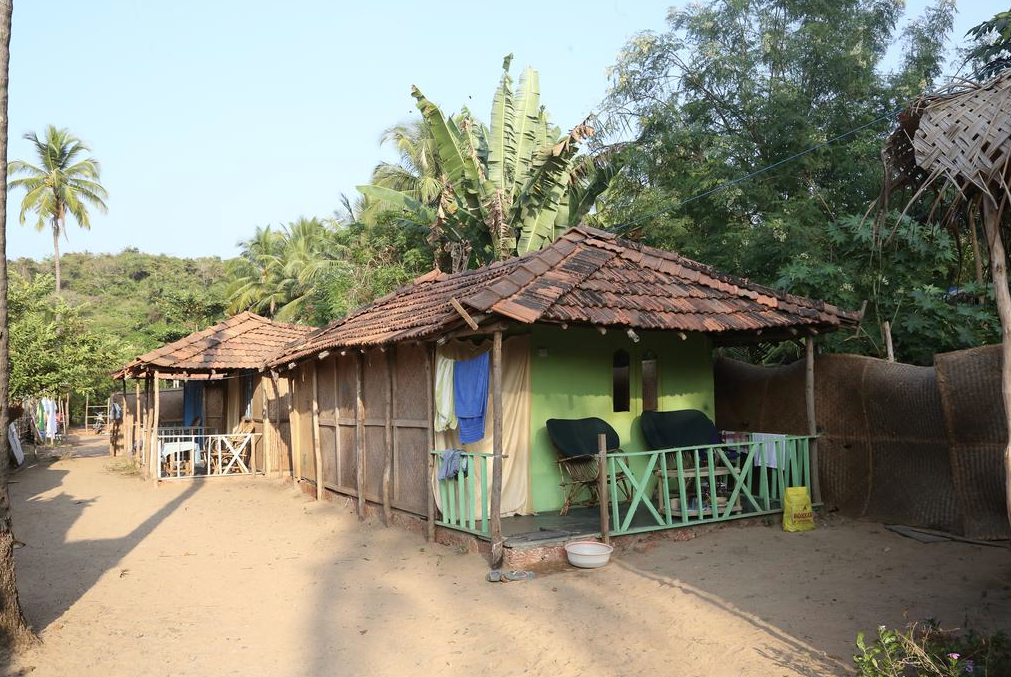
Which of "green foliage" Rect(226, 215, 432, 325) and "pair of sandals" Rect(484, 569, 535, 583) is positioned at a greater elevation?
"green foliage" Rect(226, 215, 432, 325)

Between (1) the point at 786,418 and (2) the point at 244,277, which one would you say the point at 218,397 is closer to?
(1) the point at 786,418

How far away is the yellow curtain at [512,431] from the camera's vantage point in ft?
28.9

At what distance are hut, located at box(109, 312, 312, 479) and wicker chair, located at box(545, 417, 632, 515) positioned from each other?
8.54 m

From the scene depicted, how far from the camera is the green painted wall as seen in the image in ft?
30.0

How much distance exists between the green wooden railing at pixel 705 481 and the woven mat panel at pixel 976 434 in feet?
5.94

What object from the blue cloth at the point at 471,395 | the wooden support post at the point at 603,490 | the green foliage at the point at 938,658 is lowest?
the green foliage at the point at 938,658

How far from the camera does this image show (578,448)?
28.9 ft

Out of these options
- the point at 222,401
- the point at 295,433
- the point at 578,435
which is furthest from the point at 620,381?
the point at 222,401

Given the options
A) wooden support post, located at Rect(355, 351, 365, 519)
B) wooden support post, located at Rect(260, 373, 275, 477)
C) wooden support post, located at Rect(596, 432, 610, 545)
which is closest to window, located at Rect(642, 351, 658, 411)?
wooden support post, located at Rect(596, 432, 610, 545)

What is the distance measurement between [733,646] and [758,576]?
6.09 ft

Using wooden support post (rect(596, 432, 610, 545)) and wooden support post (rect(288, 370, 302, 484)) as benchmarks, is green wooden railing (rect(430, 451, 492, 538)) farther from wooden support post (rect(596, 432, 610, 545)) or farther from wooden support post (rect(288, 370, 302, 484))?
wooden support post (rect(288, 370, 302, 484))

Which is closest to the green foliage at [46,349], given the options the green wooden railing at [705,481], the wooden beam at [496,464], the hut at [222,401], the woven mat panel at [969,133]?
the hut at [222,401]

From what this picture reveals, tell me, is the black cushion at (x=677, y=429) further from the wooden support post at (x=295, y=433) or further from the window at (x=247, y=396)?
the window at (x=247, y=396)

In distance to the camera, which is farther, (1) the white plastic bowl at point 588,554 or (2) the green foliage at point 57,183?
(2) the green foliage at point 57,183
